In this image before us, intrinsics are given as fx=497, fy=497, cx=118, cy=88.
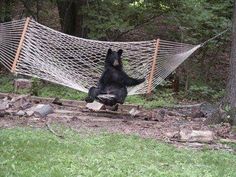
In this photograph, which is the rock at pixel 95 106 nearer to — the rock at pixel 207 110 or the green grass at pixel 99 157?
the green grass at pixel 99 157

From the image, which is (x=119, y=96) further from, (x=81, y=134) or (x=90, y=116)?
(x=81, y=134)

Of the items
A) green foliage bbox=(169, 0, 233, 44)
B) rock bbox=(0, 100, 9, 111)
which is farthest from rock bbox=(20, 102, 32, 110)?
green foliage bbox=(169, 0, 233, 44)

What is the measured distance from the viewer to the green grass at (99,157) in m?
3.85

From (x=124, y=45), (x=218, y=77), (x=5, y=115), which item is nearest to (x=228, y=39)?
(x=218, y=77)

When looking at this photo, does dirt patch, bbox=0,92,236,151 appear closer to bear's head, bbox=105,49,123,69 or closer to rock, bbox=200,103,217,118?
rock, bbox=200,103,217,118

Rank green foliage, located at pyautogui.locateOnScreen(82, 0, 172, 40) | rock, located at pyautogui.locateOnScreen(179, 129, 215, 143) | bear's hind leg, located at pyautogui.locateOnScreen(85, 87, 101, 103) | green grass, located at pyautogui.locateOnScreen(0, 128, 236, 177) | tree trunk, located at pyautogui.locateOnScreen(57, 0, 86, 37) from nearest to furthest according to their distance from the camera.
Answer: green grass, located at pyautogui.locateOnScreen(0, 128, 236, 177) < rock, located at pyautogui.locateOnScreen(179, 129, 215, 143) < bear's hind leg, located at pyautogui.locateOnScreen(85, 87, 101, 103) < green foliage, located at pyautogui.locateOnScreen(82, 0, 172, 40) < tree trunk, located at pyautogui.locateOnScreen(57, 0, 86, 37)

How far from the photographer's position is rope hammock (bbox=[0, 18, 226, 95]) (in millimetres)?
6781

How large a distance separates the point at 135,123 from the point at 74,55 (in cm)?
212

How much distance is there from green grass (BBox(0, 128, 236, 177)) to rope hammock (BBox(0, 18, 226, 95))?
174cm

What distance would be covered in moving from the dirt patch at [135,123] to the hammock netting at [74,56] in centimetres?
39

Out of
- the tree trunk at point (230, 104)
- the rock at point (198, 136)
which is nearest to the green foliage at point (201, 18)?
the tree trunk at point (230, 104)

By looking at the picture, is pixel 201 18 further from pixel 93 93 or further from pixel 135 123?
pixel 135 123

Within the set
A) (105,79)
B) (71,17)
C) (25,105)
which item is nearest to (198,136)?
(105,79)

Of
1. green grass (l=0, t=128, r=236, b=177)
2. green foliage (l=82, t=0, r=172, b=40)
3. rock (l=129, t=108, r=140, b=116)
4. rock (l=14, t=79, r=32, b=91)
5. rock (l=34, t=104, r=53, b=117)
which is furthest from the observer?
green foliage (l=82, t=0, r=172, b=40)
